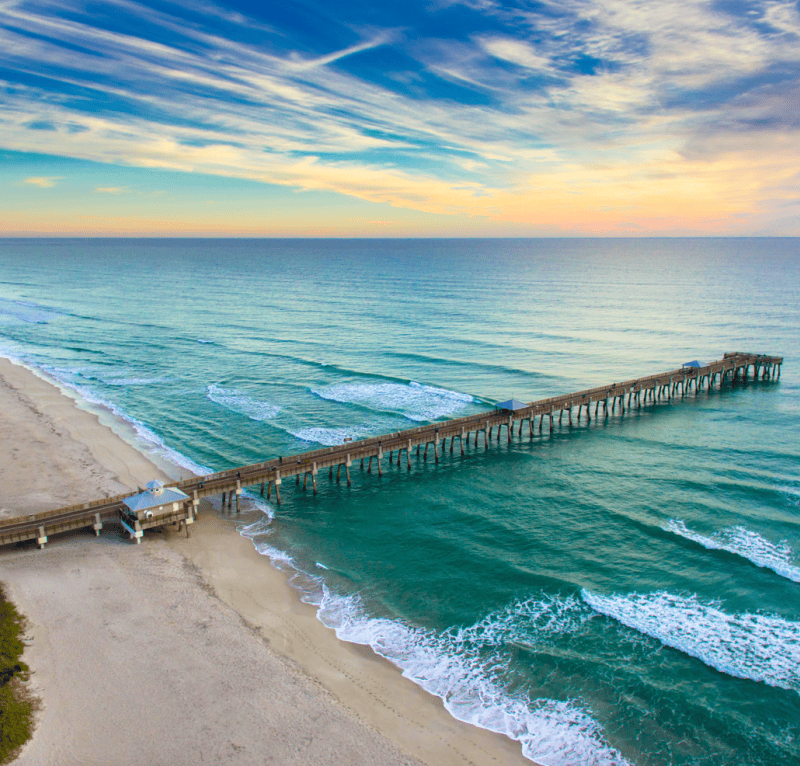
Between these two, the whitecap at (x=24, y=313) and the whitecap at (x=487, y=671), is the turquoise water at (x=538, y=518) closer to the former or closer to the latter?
the whitecap at (x=487, y=671)

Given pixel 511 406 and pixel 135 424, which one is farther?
pixel 135 424

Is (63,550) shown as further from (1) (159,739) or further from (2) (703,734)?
(2) (703,734)

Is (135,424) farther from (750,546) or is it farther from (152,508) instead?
(750,546)

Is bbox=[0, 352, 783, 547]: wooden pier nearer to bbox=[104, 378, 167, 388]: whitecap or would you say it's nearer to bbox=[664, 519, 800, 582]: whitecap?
bbox=[664, 519, 800, 582]: whitecap

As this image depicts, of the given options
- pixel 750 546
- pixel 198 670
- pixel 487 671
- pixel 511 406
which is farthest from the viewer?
pixel 511 406

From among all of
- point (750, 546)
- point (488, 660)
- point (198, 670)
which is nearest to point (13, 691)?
point (198, 670)

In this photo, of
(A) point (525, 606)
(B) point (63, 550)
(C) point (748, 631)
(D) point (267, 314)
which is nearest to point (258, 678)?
(A) point (525, 606)

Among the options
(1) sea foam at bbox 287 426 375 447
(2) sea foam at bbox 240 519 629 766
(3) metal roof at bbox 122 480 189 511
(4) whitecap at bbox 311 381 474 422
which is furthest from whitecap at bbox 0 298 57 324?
(2) sea foam at bbox 240 519 629 766
